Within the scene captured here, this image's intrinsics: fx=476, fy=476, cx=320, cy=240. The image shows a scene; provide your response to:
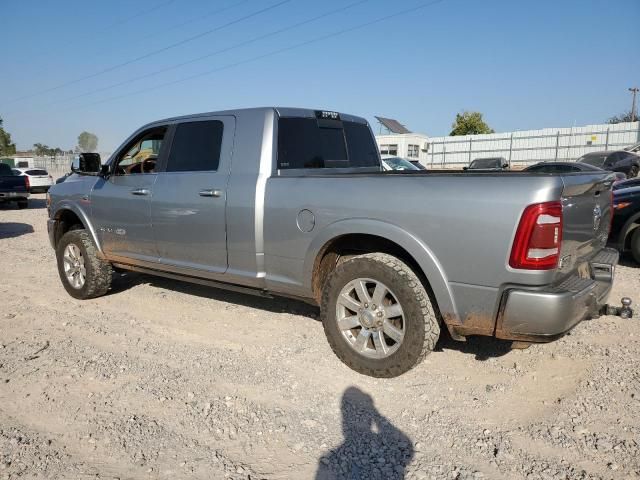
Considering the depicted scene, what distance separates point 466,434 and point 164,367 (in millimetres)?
2209

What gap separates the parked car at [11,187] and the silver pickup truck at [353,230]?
1314cm

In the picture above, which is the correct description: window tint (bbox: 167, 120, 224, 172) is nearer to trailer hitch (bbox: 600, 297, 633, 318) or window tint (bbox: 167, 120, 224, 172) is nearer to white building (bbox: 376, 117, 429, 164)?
trailer hitch (bbox: 600, 297, 633, 318)

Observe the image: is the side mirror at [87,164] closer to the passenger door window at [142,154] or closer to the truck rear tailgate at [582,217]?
the passenger door window at [142,154]

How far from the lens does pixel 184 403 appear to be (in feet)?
10.1

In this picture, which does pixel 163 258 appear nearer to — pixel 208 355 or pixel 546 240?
pixel 208 355

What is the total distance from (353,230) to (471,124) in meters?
47.0

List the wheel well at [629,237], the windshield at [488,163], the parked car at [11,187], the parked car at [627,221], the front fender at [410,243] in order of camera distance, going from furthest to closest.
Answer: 1. the windshield at [488,163]
2. the parked car at [11,187]
3. the wheel well at [629,237]
4. the parked car at [627,221]
5. the front fender at [410,243]

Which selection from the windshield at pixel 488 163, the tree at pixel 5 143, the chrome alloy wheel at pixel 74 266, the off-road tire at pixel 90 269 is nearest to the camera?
the off-road tire at pixel 90 269

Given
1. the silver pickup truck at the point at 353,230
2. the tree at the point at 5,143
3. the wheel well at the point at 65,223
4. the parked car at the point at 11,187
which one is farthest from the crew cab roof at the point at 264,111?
the tree at the point at 5,143

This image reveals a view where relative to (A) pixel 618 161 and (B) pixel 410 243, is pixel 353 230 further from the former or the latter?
(A) pixel 618 161

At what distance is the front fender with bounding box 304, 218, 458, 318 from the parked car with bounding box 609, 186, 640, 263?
480 cm

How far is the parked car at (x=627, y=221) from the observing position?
6.37 meters

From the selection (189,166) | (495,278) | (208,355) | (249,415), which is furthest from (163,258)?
(495,278)

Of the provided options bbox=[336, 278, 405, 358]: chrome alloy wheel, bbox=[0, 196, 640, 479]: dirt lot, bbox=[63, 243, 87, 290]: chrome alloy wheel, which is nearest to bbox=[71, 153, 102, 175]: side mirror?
bbox=[63, 243, 87, 290]: chrome alloy wheel
